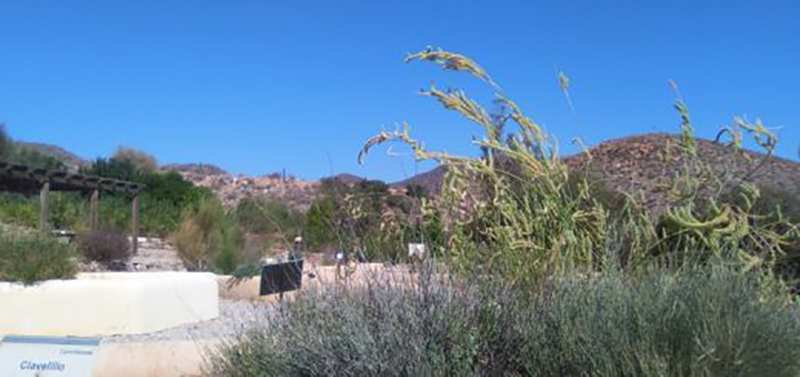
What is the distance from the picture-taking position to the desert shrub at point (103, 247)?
23.8m

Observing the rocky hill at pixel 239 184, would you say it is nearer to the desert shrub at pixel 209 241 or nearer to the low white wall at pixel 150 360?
the desert shrub at pixel 209 241

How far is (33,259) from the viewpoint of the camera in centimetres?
1194

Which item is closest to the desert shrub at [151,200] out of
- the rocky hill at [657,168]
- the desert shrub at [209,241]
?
the desert shrub at [209,241]

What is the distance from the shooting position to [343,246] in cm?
627

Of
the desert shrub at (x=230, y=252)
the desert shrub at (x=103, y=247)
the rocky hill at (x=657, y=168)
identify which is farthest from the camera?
the desert shrub at (x=103, y=247)

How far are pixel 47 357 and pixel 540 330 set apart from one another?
3.21 m

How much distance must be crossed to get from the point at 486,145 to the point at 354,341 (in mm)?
2186

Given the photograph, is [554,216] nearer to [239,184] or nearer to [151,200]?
[151,200]

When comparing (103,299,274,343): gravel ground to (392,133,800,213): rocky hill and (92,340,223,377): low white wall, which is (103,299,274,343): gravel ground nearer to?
(92,340,223,377): low white wall

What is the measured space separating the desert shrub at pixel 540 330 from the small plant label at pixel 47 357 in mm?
980

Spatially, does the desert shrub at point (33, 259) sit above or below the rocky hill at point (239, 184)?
below

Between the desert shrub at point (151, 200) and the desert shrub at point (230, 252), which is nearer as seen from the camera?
the desert shrub at point (230, 252)

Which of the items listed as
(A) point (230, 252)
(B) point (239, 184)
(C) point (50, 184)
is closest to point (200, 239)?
(A) point (230, 252)

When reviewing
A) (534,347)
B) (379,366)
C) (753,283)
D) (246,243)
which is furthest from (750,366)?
(246,243)
